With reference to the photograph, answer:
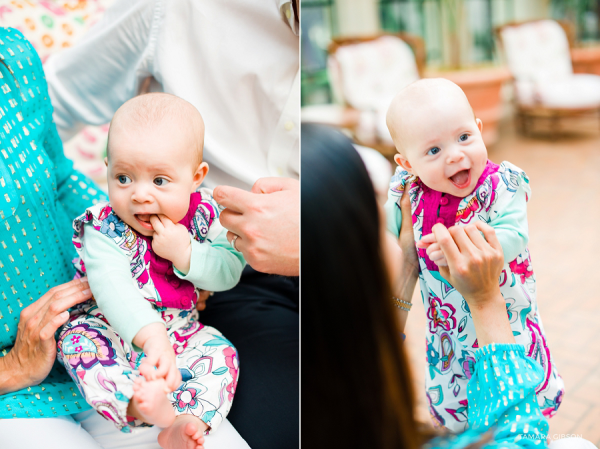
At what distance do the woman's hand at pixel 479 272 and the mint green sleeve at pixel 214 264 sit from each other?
275 mm

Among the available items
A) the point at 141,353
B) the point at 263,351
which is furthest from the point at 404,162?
the point at 263,351

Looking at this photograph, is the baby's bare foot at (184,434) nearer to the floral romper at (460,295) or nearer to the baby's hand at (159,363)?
the baby's hand at (159,363)

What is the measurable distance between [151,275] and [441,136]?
1.20 ft

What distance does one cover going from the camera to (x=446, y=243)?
38 centimetres

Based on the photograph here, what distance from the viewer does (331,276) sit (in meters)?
0.48

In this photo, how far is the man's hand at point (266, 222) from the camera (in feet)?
1.89

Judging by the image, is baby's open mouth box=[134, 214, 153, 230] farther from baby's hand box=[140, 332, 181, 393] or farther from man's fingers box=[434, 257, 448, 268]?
man's fingers box=[434, 257, 448, 268]

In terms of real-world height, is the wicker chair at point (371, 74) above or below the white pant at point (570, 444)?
above

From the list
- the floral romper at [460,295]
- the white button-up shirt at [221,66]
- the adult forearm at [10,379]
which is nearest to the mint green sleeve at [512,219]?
the floral romper at [460,295]

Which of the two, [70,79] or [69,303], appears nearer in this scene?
[69,303]

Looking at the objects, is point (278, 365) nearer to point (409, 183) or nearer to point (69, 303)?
point (69, 303)

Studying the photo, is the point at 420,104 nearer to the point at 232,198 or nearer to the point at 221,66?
the point at 232,198

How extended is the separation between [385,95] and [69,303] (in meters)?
0.44

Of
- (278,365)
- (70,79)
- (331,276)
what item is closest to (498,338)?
(331,276)
